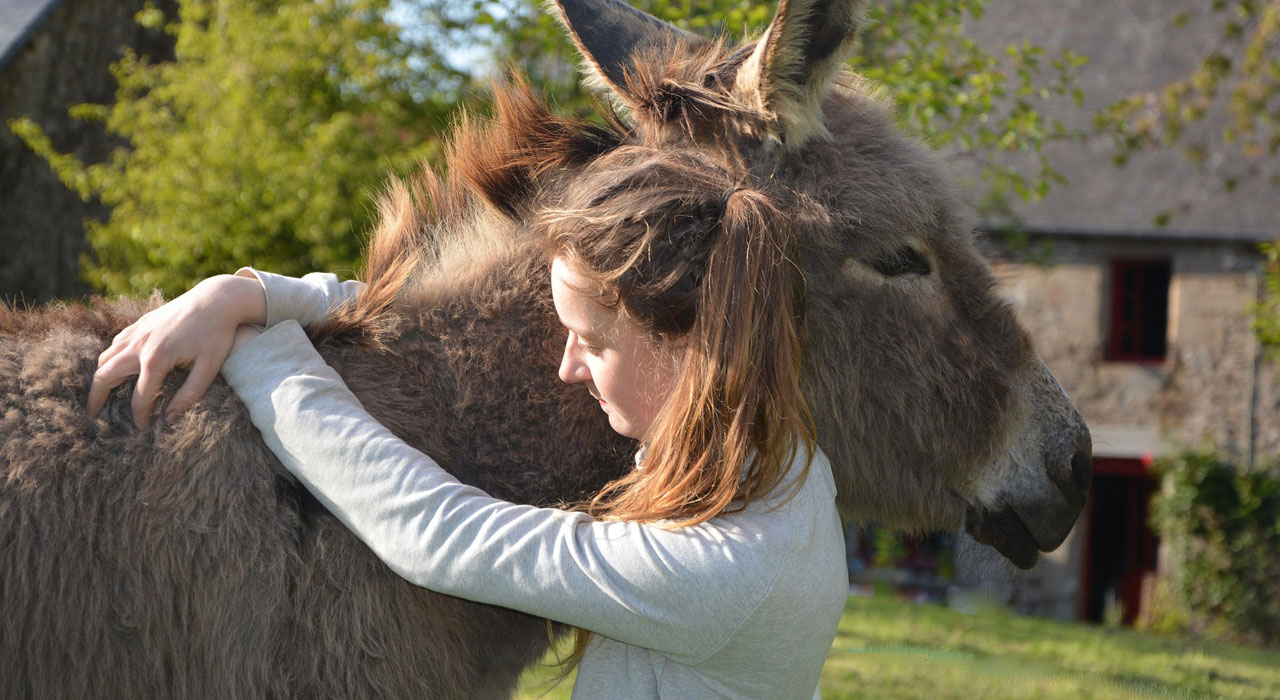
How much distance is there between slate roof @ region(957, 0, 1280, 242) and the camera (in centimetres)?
1838

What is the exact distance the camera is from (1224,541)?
17.2 metres

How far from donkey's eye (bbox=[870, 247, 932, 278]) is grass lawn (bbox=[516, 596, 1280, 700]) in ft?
6.10

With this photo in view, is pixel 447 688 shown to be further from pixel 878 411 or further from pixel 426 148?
pixel 426 148

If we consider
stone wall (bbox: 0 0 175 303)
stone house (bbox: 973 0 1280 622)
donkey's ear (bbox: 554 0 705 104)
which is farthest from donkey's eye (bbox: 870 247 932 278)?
stone house (bbox: 973 0 1280 622)

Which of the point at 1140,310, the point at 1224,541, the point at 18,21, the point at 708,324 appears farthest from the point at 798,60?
the point at 1140,310

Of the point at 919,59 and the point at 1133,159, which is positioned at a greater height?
the point at 919,59

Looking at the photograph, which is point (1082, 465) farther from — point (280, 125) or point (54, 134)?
point (54, 134)

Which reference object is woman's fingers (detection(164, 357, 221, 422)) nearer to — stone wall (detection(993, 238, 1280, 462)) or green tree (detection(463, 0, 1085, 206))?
green tree (detection(463, 0, 1085, 206))

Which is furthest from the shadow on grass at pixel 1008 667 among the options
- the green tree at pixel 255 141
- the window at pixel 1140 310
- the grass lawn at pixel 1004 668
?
the window at pixel 1140 310

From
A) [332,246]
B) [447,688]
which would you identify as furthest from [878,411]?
[332,246]

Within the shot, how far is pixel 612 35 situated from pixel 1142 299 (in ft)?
63.7

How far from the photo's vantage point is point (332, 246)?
33.1 ft

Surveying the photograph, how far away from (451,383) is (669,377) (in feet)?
1.58

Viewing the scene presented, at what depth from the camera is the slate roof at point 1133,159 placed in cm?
1838
